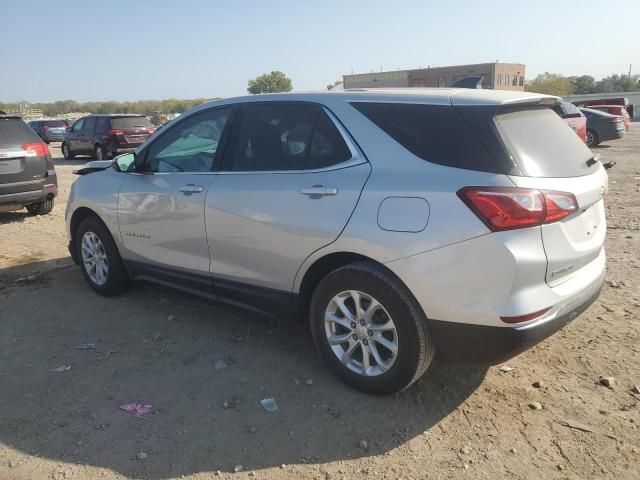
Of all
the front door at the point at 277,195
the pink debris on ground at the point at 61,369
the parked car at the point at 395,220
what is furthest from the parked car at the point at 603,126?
the pink debris on ground at the point at 61,369

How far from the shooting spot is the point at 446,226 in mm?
2838

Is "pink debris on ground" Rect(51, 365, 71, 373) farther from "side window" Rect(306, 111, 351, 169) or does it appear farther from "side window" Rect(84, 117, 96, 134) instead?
"side window" Rect(84, 117, 96, 134)

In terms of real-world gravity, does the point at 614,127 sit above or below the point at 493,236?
below

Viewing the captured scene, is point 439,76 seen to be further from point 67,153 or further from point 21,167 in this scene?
point 21,167

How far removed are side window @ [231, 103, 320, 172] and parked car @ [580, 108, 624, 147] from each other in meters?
18.4

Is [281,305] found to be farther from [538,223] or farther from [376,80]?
[376,80]

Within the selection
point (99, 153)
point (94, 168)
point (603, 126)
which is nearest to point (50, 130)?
point (99, 153)

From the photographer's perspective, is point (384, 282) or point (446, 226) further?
point (384, 282)

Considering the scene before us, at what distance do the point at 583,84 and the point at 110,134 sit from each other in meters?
86.3

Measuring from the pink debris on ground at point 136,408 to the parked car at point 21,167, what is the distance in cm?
602

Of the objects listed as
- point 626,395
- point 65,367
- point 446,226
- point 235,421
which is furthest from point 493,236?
point 65,367

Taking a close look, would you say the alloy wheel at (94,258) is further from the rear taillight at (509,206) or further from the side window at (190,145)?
the rear taillight at (509,206)

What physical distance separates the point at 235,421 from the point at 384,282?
1171mm

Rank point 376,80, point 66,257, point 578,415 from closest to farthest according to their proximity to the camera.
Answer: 1. point 578,415
2. point 66,257
3. point 376,80
